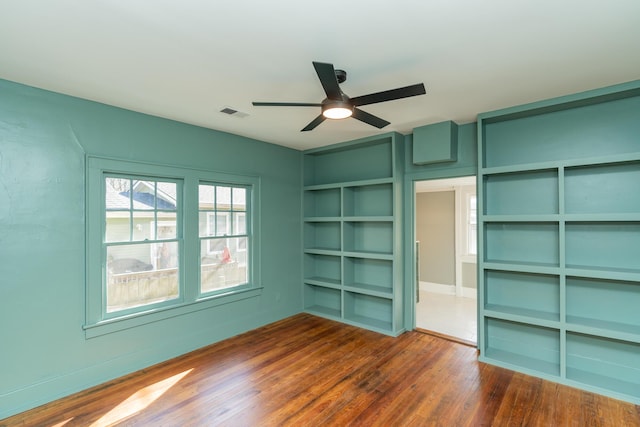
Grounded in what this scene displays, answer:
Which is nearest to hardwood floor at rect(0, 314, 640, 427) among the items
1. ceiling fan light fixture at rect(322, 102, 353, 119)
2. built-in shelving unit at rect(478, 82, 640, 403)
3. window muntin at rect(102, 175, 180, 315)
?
built-in shelving unit at rect(478, 82, 640, 403)

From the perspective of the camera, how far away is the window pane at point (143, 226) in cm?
349

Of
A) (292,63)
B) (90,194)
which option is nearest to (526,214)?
(292,63)

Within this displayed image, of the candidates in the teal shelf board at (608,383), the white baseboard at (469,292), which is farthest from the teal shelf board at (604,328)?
the white baseboard at (469,292)

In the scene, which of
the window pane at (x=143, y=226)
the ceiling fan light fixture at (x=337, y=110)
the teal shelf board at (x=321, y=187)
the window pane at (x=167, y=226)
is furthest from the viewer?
the teal shelf board at (x=321, y=187)

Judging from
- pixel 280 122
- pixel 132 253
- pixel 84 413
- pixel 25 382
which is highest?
pixel 280 122

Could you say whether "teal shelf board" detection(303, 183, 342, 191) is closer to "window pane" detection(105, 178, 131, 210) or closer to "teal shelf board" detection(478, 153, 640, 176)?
"teal shelf board" detection(478, 153, 640, 176)

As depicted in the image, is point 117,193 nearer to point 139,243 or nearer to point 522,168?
point 139,243

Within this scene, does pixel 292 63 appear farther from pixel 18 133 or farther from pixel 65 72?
pixel 18 133

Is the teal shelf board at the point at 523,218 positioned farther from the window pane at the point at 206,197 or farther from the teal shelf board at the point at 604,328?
the window pane at the point at 206,197

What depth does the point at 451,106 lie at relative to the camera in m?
3.38

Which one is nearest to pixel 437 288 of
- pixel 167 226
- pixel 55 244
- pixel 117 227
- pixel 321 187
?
pixel 321 187

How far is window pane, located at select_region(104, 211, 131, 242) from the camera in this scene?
3.29 m

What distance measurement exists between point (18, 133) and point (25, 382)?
2.19m

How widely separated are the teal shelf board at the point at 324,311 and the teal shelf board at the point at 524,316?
7.34 feet
